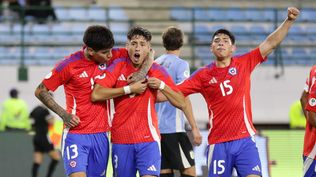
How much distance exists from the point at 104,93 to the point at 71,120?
0.46 m

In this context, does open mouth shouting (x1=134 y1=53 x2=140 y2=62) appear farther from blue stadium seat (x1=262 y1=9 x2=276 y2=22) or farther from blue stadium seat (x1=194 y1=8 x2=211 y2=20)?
blue stadium seat (x1=262 y1=9 x2=276 y2=22)

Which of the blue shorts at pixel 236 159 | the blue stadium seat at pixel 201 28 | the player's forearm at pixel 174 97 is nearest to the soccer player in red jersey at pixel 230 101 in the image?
the blue shorts at pixel 236 159

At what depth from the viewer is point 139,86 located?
27.8 ft

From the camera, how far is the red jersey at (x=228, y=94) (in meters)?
8.87

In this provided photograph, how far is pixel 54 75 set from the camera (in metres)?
8.82

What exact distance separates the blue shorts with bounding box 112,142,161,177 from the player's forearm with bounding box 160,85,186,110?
1.56 ft

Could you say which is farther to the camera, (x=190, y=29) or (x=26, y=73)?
(x=190, y=29)

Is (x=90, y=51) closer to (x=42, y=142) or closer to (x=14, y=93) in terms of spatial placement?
(x=42, y=142)

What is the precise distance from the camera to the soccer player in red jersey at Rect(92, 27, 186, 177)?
852 cm

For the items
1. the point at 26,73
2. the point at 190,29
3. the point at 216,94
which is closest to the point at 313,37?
the point at 190,29

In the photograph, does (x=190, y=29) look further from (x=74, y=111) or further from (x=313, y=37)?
(x=74, y=111)

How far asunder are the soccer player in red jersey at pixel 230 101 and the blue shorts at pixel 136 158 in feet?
2.31

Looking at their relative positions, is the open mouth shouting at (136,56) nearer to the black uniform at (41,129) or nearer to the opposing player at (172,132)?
the opposing player at (172,132)

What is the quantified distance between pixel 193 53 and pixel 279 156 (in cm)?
583
